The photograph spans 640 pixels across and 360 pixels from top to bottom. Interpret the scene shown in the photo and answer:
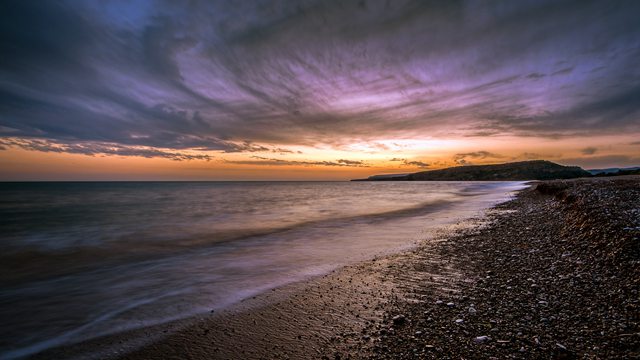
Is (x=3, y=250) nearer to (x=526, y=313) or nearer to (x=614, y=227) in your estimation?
(x=526, y=313)

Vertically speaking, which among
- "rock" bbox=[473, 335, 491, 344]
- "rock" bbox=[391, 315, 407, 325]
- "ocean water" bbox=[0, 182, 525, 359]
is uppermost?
"rock" bbox=[473, 335, 491, 344]

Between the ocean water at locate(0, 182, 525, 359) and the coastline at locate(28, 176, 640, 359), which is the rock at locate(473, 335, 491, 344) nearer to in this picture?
the coastline at locate(28, 176, 640, 359)

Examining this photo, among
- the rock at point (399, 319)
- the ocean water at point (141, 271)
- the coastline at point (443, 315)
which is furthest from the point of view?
the ocean water at point (141, 271)

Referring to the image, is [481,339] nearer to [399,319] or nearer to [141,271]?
[399,319]

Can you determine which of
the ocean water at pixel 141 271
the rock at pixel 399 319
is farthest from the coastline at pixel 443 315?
the ocean water at pixel 141 271

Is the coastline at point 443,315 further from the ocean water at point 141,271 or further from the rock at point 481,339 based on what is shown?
the ocean water at point 141,271

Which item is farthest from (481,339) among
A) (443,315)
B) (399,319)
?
(399,319)

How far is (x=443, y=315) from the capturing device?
6152 mm

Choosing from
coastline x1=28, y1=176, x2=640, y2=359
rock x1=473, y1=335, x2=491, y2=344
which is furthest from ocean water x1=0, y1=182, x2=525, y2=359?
rock x1=473, y1=335, x2=491, y2=344

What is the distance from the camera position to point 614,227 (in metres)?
9.89

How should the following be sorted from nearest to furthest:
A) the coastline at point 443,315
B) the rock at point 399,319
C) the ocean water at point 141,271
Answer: the coastline at point 443,315 < the rock at point 399,319 < the ocean water at point 141,271

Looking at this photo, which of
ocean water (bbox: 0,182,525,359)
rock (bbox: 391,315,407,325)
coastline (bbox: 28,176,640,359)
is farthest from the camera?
ocean water (bbox: 0,182,525,359)

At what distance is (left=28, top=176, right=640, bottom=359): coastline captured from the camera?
16.1ft

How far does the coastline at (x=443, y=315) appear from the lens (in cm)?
490
